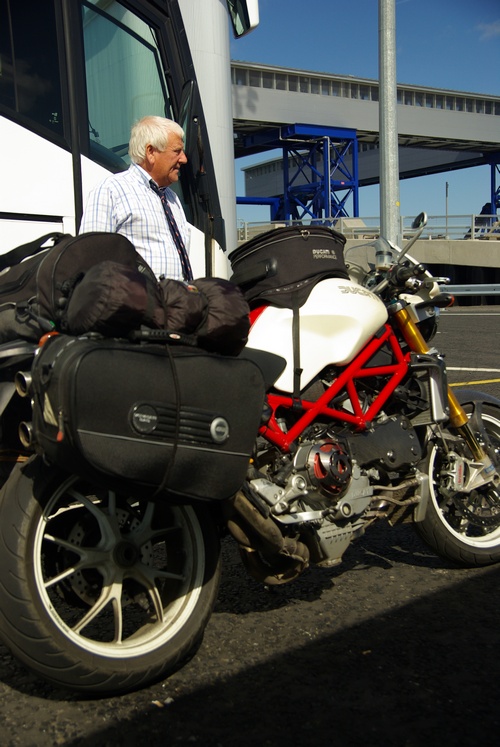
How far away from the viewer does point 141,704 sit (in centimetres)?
264

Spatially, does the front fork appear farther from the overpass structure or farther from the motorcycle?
the overpass structure

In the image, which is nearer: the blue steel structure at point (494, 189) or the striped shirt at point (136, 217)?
the striped shirt at point (136, 217)

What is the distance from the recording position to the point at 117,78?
4730 mm

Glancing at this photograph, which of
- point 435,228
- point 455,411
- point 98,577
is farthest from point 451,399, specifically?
point 435,228

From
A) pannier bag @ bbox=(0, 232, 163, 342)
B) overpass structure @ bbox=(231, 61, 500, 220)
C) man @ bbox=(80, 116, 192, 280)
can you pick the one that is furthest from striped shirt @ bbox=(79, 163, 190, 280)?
overpass structure @ bbox=(231, 61, 500, 220)

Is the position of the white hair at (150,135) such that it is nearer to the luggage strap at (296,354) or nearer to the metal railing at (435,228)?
the luggage strap at (296,354)

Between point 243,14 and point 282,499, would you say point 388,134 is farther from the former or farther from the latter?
point 282,499

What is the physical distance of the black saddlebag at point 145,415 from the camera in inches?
90.5

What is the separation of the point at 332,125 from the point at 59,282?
53.3 meters

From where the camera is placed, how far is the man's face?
385 cm

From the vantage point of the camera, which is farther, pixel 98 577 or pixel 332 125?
pixel 332 125

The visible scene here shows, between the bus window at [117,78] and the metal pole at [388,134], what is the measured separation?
30.9 ft

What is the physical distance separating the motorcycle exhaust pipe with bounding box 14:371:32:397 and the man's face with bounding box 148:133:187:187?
164 cm

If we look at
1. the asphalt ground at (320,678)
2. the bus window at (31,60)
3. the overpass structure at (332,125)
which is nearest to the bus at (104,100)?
the bus window at (31,60)
